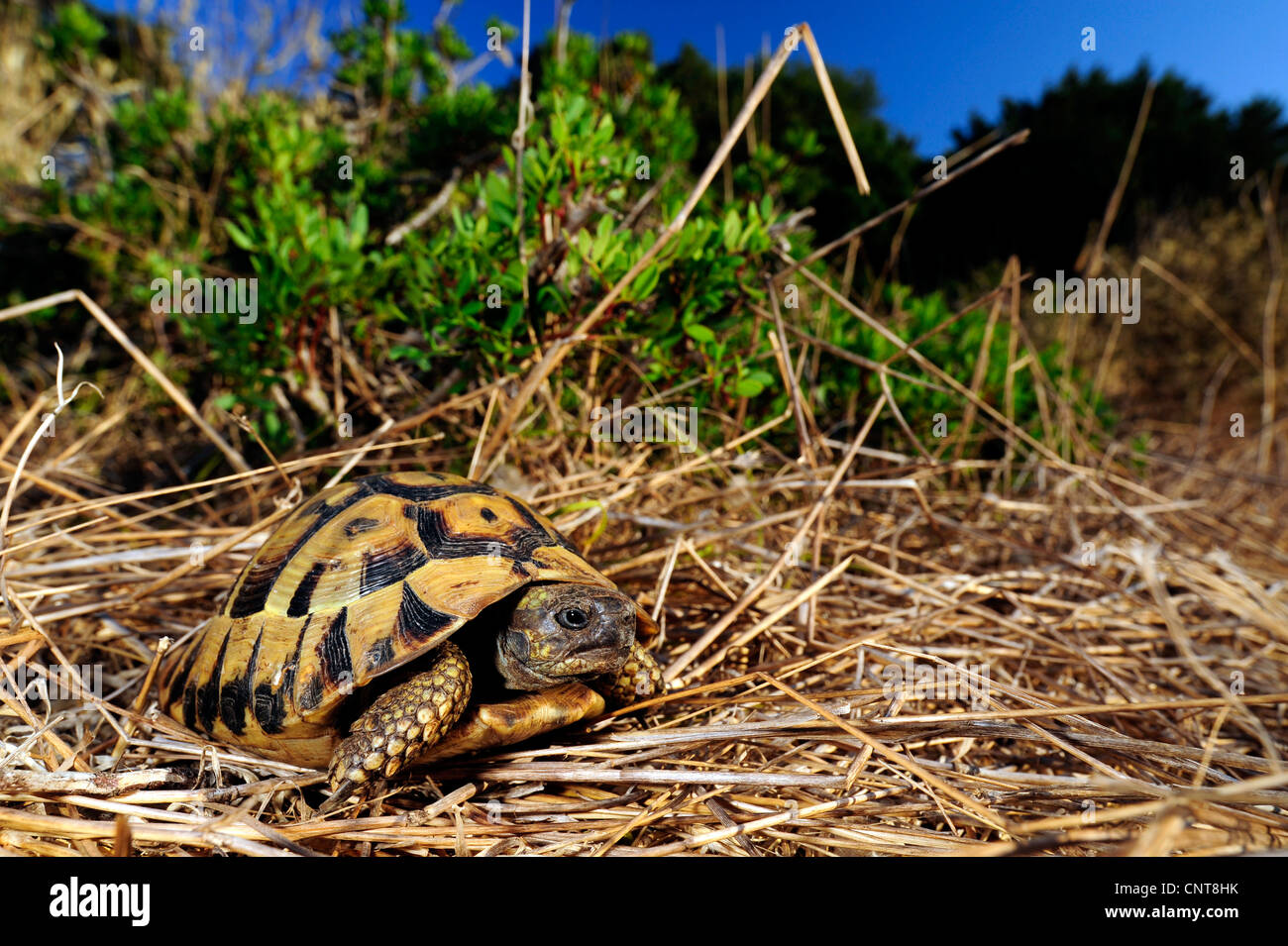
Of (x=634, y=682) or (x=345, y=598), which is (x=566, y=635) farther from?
(x=345, y=598)

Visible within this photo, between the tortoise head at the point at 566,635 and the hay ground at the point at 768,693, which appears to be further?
the tortoise head at the point at 566,635

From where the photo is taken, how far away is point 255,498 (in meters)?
2.50

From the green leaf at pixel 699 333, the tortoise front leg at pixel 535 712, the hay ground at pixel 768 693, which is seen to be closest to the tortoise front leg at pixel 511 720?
the tortoise front leg at pixel 535 712

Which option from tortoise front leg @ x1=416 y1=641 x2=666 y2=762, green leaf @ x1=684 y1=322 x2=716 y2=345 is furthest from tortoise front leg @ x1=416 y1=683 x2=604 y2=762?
green leaf @ x1=684 y1=322 x2=716 y2=345

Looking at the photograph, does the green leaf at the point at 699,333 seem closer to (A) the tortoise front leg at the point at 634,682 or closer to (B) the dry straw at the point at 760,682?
(B) the dry straw at the point at 760,682

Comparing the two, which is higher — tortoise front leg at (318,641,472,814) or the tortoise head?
the tortoise head

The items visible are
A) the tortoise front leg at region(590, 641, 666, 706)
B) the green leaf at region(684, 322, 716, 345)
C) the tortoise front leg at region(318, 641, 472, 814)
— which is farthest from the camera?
the green leaf at region(684, 322, 716, 345)

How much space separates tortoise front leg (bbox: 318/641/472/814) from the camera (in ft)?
4.62

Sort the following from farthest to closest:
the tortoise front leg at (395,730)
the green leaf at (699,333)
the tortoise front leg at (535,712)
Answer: the green leaf at (699,333), the tortoise front leg at (535,712), the tortoise front leg at (395,730)

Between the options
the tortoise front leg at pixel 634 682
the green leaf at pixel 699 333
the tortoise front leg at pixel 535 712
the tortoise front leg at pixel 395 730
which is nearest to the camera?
the tortoise front leg at pixel 395 730

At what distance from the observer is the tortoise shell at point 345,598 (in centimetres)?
152

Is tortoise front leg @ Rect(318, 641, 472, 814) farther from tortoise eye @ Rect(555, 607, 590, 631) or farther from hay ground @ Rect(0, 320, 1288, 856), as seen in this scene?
tortoise eye @ Rect(555, 607, 590, 631)

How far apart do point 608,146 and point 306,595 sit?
1816mm

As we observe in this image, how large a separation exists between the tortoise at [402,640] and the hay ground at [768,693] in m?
0.12
